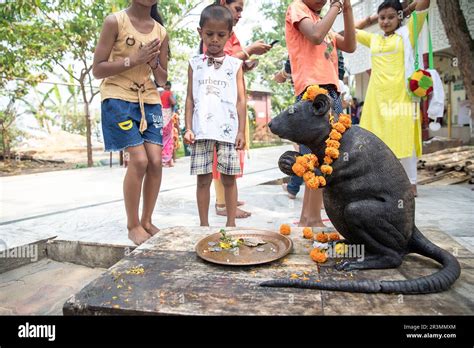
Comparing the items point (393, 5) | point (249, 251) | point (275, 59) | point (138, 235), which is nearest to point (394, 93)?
point (393, 5)

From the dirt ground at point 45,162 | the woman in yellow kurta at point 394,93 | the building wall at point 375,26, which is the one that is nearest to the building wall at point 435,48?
the building wall at point 375,26

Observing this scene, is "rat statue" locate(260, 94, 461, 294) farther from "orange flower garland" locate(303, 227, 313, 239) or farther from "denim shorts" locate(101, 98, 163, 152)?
"denim shorts" locate(101, 98, 163, 152)

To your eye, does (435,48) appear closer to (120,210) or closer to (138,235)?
(120,210)

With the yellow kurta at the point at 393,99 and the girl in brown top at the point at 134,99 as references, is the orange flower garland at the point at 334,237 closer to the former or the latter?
the girl in brown top at the point at 134,99

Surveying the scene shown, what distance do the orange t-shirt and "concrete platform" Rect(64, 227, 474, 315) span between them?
144cm

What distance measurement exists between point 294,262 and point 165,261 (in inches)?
26.4

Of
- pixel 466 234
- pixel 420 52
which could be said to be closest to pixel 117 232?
pixel 466 234

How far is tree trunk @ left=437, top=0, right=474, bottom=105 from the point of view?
15.8 ft

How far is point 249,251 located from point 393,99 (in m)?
2.97

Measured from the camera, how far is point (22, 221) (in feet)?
12.1

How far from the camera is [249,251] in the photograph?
212 centimetres

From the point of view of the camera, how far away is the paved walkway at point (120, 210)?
317cm
